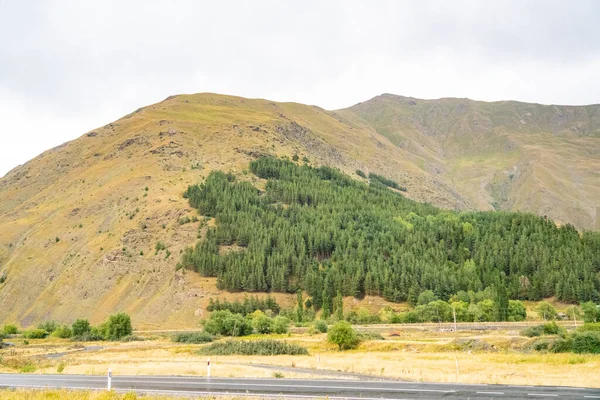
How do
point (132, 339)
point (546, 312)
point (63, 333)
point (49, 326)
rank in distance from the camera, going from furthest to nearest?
1. point (49, 326)
2. point (63, 333)
3. point (546, 312)
4. point (132, 339)

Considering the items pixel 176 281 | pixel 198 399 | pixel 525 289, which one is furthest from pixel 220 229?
pixel 198 399

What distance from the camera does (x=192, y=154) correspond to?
621 feet

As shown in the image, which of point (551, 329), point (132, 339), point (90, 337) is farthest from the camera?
point (90, 337)

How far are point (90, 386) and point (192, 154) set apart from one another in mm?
162914

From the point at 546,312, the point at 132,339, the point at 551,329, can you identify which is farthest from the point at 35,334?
the point at 546,312

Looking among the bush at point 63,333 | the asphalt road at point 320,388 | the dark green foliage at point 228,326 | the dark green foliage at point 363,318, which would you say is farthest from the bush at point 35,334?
the asphalt road at point 320,388

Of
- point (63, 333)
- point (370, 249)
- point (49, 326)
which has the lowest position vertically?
point (63, 333)

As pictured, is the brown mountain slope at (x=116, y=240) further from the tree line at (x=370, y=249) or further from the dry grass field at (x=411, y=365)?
the dry grass field at (x=411, y=365)

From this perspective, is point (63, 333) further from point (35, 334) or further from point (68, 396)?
point (68, 396)

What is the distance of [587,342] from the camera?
153ft

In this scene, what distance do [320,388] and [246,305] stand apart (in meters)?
85.7

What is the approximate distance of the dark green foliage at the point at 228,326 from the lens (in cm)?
8688

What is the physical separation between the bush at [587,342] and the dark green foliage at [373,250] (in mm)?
49782

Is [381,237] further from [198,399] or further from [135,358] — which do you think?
[198,399]
